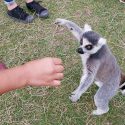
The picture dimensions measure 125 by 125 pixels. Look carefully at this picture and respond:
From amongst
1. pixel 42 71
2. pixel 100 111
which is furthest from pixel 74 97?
pixel 42 71

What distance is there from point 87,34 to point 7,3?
67.4 inches

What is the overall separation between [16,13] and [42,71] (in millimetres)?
2530

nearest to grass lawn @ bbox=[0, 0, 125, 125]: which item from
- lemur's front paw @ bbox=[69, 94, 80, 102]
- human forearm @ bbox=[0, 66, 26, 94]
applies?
lemur's front paw @ bbox=[69, 94, 80, 102]

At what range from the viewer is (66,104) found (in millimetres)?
3484

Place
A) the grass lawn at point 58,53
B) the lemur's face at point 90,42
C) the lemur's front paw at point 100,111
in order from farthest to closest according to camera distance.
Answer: the grass lawn at point 58,53 → the lemur's front paw at point 100,111 → the lemur's face at point 90,42

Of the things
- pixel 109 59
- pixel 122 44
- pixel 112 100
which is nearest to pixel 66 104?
pixel 112 100

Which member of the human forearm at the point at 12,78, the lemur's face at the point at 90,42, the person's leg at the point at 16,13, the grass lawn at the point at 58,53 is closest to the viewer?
the human forearm at the point at 12,78

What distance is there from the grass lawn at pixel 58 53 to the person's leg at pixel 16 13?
2.7 inches

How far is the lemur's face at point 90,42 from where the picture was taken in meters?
3.04

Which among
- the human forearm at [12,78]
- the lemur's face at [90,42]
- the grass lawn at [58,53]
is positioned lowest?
the grass lawn at [58,53]

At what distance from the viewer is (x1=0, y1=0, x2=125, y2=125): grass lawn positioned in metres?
3.39

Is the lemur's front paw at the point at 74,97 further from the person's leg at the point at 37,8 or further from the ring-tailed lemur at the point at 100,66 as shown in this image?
the person's leg at the point at 37,8

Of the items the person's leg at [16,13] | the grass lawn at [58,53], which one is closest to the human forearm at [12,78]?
the grass lawn at [58,53]

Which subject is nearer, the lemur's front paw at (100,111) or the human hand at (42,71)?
the human hand at (42,71)
